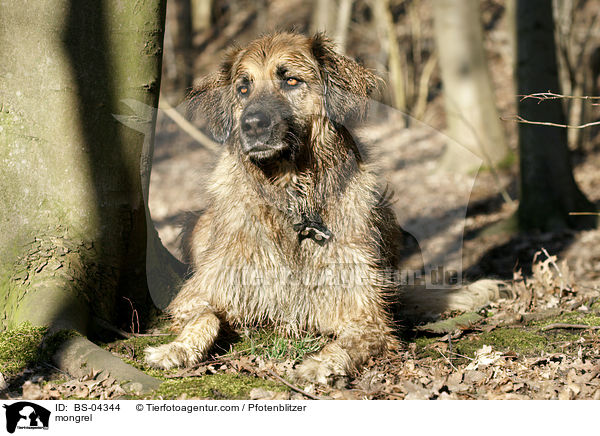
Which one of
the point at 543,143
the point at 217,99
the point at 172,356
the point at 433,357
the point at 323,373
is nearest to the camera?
the point at 323,373

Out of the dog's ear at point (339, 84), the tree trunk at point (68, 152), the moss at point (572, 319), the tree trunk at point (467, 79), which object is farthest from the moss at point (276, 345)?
the tree trunk at point (467, 79)

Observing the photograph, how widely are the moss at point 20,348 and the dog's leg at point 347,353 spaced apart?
65.1 inches

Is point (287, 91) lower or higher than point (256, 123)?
higher

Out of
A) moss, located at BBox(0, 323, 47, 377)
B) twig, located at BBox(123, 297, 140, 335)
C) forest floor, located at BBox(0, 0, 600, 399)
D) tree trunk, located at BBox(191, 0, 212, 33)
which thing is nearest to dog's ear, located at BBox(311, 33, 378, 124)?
forest floor, located at BBox(0, 0, 600, 399)

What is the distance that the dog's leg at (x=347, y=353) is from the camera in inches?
138

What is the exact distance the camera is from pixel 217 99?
451 centimetres

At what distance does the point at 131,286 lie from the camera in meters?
4.55

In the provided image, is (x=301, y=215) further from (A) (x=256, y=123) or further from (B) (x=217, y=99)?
(B) (x=217, y=99)

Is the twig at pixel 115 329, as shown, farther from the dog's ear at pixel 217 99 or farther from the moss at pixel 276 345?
the dog's ear at pixel 217 99

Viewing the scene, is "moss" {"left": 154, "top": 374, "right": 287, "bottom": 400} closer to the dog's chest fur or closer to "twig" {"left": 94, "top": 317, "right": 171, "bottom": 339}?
the dog's chest fur

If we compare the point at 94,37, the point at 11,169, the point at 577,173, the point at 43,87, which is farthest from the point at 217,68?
the point at 577,173

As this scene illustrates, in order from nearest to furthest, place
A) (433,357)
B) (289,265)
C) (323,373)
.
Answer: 1. (323,373)
2. (433,357)
3. (289,265)
